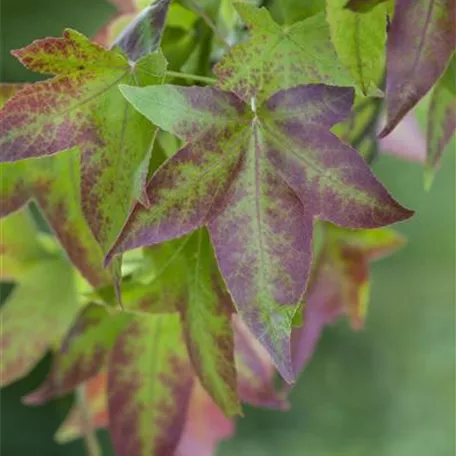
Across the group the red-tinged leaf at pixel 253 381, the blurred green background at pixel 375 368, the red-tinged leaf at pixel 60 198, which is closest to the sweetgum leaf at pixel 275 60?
the red-tinged leaf at pixel 60 198

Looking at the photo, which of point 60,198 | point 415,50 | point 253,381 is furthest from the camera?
point 253,381

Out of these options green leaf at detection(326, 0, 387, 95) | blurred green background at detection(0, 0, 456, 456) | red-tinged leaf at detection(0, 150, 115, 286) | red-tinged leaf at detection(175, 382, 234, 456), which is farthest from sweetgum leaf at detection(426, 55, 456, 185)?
blurred green background at detection(0, 0, 456, 456)

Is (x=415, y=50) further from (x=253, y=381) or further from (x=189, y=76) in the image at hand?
(x=253, y=381)

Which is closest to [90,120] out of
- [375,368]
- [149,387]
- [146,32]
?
[146,32]

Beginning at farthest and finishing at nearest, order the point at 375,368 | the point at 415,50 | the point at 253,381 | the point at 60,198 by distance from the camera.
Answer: the point at 375,368, the point at 253,381, the point at 60,198, the point at 415,50

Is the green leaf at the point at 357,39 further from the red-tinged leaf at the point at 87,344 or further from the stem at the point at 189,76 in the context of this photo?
the red-tinged leaf at the point at 87,344

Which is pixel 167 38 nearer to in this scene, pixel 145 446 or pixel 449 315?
pixel 145 446

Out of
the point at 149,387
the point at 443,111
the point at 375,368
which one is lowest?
the point at 375,368

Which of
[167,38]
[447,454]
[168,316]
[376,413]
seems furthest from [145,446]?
[376,413]
